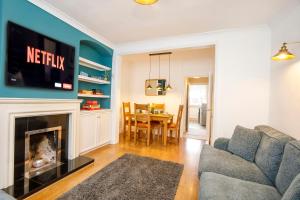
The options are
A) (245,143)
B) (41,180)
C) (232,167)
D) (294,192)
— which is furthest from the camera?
(245,143)

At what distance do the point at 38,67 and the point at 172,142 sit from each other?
3.65m

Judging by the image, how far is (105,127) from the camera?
3822 millimetres

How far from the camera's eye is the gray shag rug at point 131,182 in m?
1.91

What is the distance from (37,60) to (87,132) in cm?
165

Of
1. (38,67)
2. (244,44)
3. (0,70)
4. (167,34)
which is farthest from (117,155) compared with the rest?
(244,44)

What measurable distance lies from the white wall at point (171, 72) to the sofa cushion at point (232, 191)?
12.4 feet

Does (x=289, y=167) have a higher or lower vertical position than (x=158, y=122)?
higher

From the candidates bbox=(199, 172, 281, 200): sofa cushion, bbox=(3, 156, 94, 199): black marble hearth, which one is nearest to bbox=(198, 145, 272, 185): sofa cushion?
bbox=(199, 172, 281, 200): sofa cushion

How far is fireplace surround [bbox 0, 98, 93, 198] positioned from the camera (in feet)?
6.10

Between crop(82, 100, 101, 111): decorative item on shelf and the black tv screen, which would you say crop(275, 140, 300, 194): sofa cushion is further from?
crop(82, 100, 101, 111): decorative item on shelf

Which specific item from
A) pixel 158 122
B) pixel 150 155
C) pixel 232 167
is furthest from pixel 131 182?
pixel 158 122

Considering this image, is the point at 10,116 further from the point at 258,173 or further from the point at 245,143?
the point at 245,143

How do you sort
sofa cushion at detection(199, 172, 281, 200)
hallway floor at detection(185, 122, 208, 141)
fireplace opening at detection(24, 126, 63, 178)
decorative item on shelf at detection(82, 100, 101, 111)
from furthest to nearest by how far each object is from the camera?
hallway floor at detection(185, 122, 208, 141) → decorative item on shelf at detection(82, 100, 101, 111) → fireplace opening at detection(24, 126, 63, 178) → sofa cushion at detection(199, 172, 281, 200)

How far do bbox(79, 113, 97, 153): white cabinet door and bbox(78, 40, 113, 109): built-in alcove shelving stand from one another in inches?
20.2
